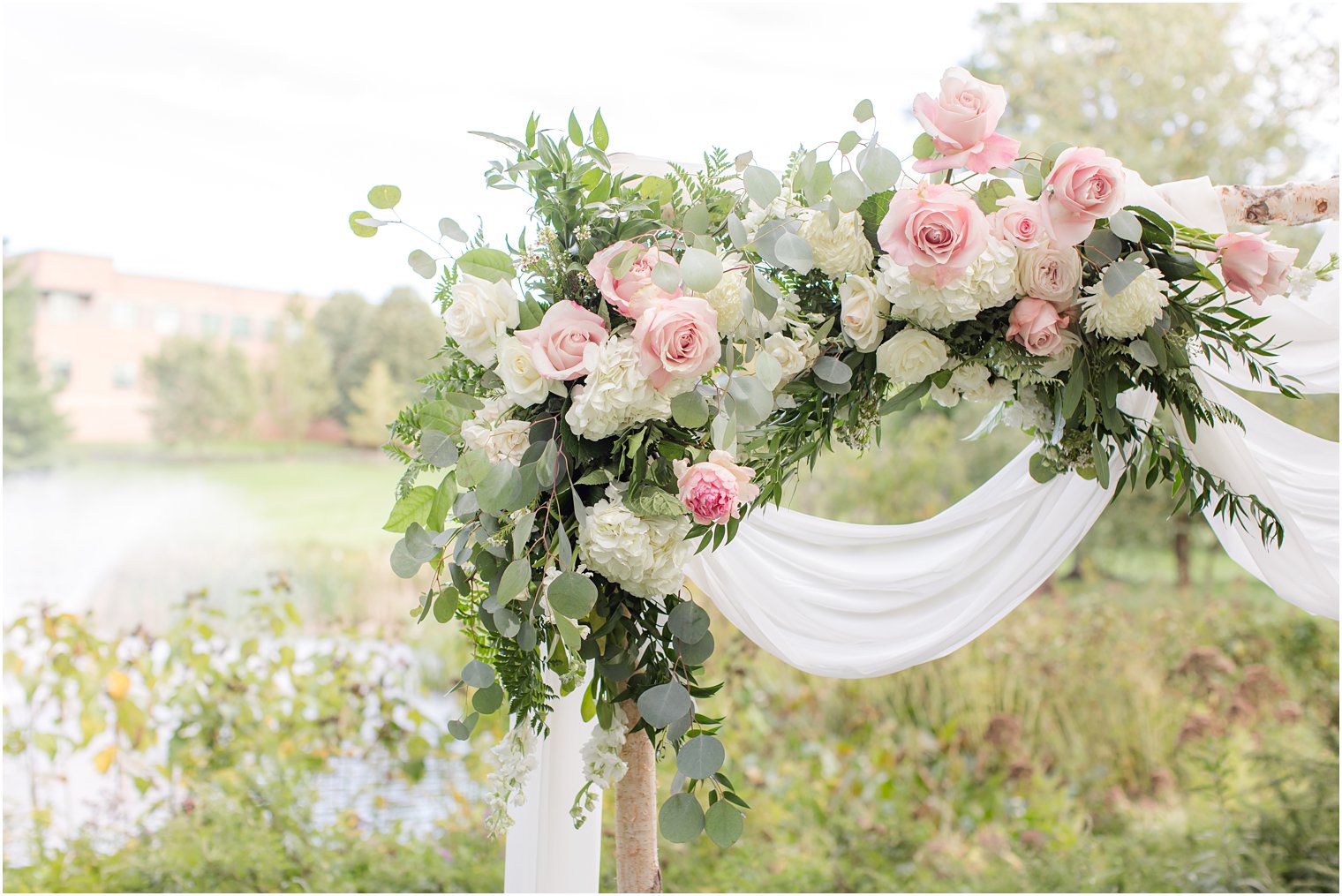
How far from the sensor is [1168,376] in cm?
115

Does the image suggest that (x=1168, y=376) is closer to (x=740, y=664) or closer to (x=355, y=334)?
(x=740, y=664)

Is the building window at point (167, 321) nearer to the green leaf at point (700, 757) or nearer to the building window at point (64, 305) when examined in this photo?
the building window at point (64, 305)

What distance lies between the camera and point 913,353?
1111mm

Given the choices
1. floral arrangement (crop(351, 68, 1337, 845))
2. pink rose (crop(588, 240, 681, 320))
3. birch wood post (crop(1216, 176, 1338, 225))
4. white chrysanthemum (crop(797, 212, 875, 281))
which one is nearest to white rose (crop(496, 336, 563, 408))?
floral arrangement (crop(351, 68, 1337, 845))

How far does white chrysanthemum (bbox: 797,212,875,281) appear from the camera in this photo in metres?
1.06

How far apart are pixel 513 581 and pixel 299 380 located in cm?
261

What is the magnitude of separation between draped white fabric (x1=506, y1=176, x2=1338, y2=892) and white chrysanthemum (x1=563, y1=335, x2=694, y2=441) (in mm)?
472

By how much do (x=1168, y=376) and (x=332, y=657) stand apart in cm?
245

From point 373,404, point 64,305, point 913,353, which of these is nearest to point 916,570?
point 913,353

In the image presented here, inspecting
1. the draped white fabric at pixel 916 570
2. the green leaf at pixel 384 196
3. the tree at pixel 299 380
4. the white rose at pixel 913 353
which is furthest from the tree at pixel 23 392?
the white rose at pixel 913 353

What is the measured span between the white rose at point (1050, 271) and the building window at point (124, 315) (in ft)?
9.40

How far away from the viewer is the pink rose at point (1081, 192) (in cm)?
100

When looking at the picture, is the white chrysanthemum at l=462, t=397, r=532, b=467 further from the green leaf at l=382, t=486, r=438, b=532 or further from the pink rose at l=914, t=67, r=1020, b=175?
the pink rose at l=914, t=67, r=1020, b=175

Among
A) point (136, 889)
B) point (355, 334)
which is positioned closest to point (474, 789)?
point (136, 889)
